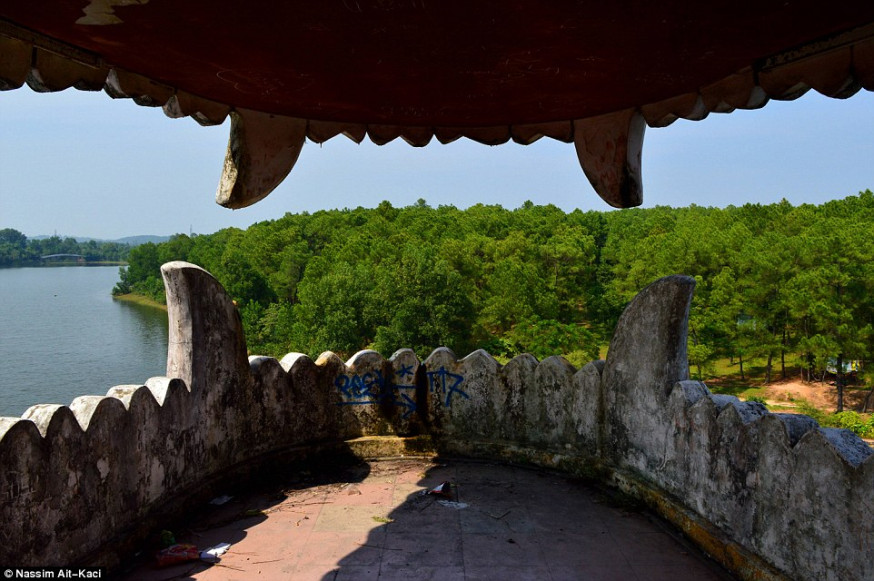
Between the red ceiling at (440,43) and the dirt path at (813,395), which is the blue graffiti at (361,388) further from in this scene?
the dirt path at (813,395)

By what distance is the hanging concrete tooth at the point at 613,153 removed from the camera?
5016mm

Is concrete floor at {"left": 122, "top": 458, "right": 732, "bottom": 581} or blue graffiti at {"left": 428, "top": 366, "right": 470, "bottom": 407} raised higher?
blue graffiti at {"left": 428, "top": 366, "right": 470, "bottom": 407}

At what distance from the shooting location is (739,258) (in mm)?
41812

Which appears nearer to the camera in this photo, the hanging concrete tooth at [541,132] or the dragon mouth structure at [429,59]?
the dragon mouth structure at [429,59]

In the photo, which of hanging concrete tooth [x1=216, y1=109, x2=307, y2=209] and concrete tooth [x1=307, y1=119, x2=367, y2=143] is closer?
hanging concrete tooth [x1=216, y1=109, x2=307, y2=209]

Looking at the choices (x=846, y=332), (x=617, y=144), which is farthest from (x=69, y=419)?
(x=846, y=332)

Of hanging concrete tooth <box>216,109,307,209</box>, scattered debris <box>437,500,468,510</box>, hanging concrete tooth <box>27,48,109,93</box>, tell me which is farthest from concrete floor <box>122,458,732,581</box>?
hanging concrete tooth <box>27,48,109,93</box>

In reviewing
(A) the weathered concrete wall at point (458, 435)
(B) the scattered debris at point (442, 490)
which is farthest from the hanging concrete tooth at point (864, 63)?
(B) the scattered debris at point (442, 490)

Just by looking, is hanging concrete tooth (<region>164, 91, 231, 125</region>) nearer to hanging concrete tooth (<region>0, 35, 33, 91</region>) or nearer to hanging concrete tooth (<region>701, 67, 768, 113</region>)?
hanging concrete tooth (<region>0, 35, 33, 91</region>)

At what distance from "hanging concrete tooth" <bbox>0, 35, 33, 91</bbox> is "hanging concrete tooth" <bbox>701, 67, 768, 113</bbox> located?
3.71m

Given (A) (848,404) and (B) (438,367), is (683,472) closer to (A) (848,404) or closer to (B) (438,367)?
(B) (438,367)

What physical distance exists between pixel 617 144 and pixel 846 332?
121ft

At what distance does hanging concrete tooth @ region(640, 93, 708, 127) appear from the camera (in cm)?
417

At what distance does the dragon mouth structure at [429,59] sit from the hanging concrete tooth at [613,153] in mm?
44
